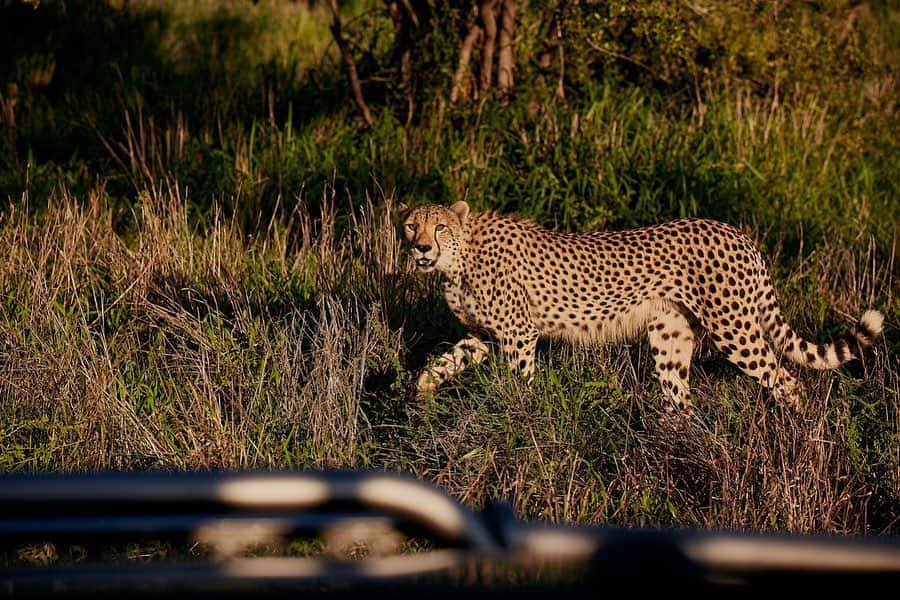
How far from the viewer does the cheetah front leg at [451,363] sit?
468cm

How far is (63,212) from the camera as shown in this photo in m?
6.23

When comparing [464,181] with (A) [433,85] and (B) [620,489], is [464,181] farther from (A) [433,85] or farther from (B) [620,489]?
(B) [620,489]

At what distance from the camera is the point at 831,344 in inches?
192

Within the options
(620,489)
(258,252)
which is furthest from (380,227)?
(620,489)

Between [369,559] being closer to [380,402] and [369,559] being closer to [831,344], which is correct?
[380,402]

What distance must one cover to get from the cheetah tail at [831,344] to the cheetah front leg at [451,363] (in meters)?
1.16

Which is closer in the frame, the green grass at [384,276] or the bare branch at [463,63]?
the green grass at [384,276]

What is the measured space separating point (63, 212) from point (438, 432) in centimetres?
284

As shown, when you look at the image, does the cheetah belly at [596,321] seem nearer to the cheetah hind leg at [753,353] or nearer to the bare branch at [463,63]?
the cheetah hind leg at [753,353]

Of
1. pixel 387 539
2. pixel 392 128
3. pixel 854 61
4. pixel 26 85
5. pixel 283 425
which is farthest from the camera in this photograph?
pixel 26 85

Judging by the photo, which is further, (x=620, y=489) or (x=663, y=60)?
(x=663, y=60)

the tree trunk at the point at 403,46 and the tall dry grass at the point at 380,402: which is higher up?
the tree trunk at the point at 403,46

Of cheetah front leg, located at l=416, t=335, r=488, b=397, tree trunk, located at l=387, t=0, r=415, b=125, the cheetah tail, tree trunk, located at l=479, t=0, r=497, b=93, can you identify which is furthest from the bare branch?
the cheetah tail

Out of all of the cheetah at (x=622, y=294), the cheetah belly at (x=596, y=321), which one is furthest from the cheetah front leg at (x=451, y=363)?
the cheetah belly at (x=596, y=321)
